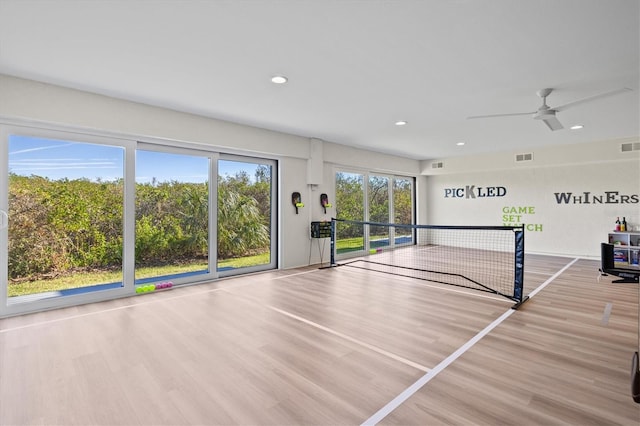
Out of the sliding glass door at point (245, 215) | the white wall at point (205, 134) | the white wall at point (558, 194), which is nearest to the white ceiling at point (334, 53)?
the white wall at point (205, 134)

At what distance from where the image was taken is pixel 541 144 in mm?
7121

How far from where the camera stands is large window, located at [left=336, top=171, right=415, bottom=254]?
298 inches

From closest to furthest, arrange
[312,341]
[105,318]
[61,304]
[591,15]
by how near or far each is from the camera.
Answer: [591,15], [312,341], [105,318], [61,304]

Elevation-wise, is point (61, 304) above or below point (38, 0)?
below

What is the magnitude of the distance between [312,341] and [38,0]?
10.6 ft

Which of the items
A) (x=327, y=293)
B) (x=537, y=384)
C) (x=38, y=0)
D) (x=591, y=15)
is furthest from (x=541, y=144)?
(x=38, y=0)

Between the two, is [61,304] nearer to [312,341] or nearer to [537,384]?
[312,341]

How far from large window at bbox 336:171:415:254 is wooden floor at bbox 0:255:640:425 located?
351cm

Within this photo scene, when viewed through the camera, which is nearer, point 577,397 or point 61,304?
point 577,397

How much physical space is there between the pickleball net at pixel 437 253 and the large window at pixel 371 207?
0.08 ft

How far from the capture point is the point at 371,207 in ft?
27.1

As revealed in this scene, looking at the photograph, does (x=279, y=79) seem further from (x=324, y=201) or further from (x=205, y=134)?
(x=324, y=201)

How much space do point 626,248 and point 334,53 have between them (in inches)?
277

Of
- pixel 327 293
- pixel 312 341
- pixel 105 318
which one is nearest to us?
pixel 312 341
